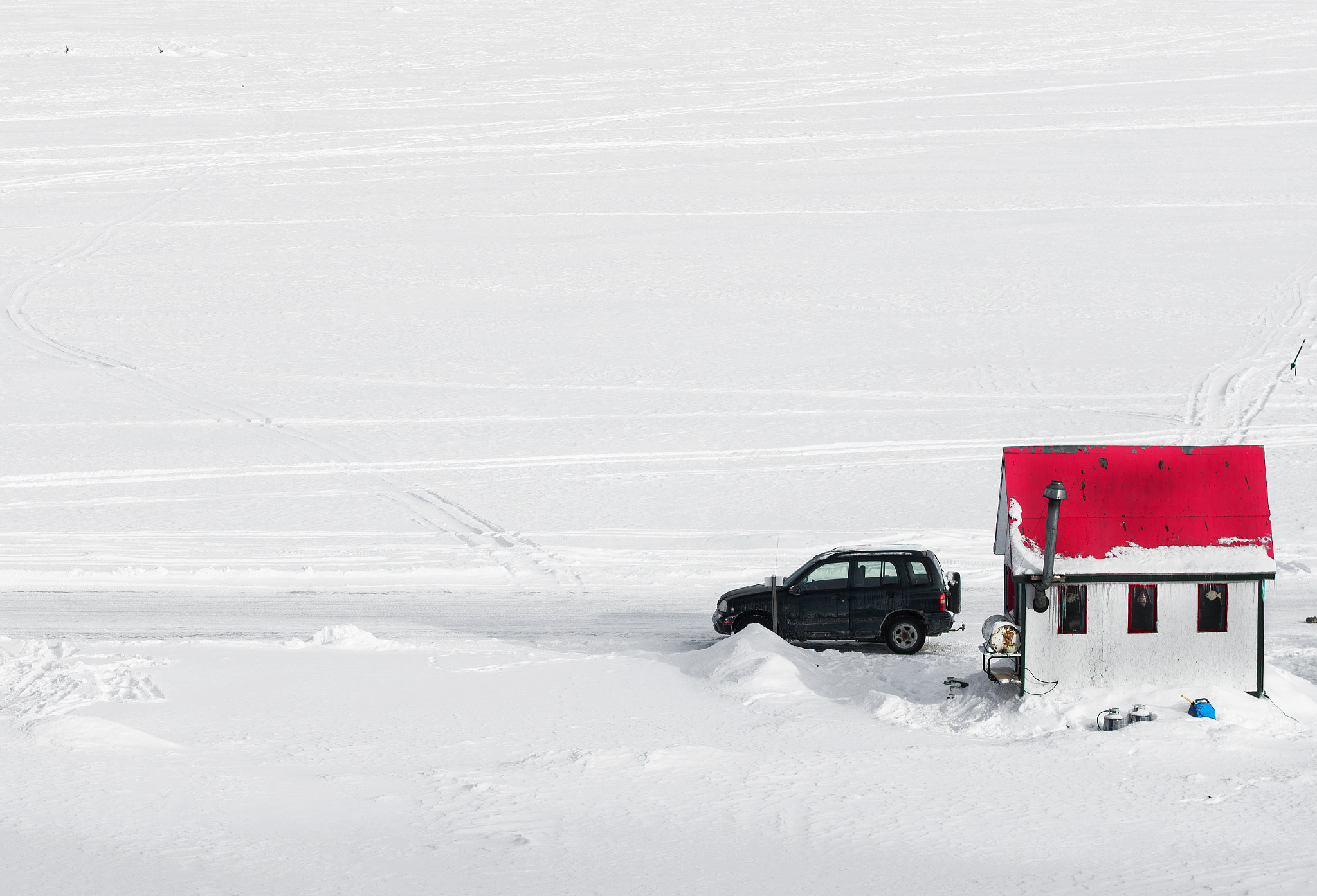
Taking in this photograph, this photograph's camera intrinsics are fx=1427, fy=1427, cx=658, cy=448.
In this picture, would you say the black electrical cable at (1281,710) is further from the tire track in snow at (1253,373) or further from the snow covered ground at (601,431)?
the tire track in snow at (1253,373)

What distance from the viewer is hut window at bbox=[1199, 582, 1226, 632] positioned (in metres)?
13.8

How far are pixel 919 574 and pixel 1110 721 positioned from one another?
3.67m

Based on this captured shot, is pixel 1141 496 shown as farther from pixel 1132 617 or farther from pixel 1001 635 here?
pixel 1001 635

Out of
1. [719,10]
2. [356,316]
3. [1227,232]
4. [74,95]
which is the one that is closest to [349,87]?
[74,95]

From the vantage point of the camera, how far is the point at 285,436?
26328mm

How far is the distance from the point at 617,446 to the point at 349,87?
38268mm

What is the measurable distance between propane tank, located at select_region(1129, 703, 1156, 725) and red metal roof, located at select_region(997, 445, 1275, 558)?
1494mm

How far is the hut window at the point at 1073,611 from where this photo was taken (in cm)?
1383

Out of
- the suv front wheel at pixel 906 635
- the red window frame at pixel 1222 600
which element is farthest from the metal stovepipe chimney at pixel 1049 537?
the suv front wheel at pixel 906 635

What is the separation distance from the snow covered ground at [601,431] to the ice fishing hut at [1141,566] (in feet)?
1.42

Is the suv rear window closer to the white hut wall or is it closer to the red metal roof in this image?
the red metal roof

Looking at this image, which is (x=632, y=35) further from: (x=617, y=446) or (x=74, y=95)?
(x=617, y=446)

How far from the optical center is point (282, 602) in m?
19.0

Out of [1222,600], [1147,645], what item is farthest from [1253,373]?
[1147,645]
